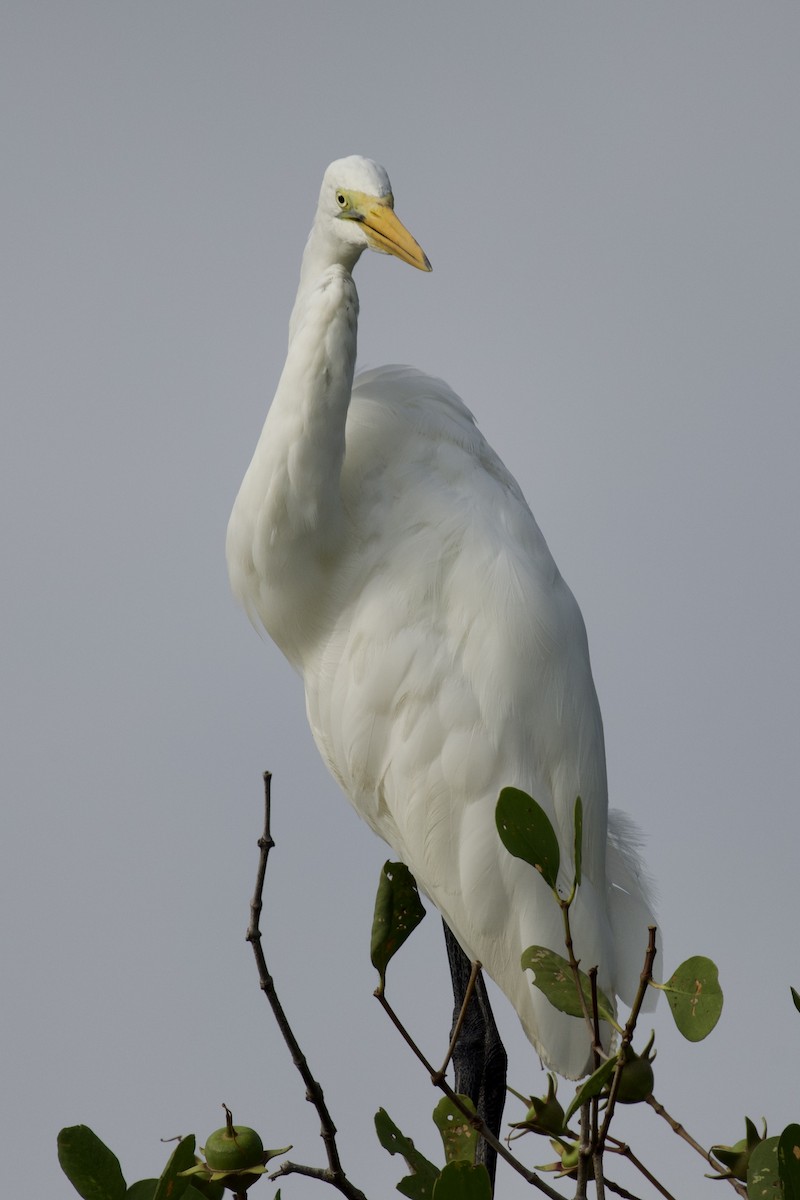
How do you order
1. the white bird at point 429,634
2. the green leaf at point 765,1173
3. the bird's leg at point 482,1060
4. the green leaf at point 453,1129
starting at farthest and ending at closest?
the bird's leg at point 482,1060
the white bird at point 429,634
the green leaf at point 453,1129
the green leaf at point 765,1173

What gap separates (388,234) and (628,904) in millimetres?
874

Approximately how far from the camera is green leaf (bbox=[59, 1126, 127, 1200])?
74 cm

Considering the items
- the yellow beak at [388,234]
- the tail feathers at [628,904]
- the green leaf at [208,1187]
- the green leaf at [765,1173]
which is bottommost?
the green leaf at [208,1187]

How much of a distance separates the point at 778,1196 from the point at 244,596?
1.15 m

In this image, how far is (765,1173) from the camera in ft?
2.57

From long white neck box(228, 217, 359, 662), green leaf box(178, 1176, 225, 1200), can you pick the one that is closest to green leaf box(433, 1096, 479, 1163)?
green leaf box(178, 1176, 225, 1200)

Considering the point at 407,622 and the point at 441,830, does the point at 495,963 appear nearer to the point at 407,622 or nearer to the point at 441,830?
the point at 441,830

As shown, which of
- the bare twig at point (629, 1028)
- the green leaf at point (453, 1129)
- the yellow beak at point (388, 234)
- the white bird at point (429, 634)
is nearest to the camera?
the bare twig at point (629, 1028)

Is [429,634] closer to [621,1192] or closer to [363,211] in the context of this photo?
[363,211]

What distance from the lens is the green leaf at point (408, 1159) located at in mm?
841

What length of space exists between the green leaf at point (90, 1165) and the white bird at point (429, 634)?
0.86 meters

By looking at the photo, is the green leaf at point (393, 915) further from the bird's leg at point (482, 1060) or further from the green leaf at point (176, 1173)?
the bird's leg at point (482, 1060)

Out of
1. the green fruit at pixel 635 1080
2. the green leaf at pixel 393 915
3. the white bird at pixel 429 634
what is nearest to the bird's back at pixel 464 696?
the white bird at pixel 429 634

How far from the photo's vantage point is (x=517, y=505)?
1.74 metres
